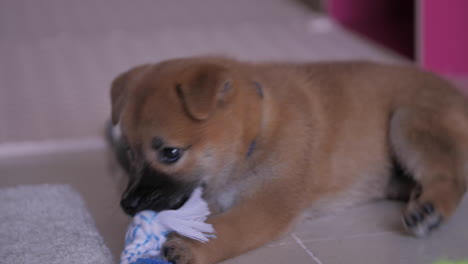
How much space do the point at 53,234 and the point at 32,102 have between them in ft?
7.02

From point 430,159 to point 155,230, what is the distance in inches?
48.2

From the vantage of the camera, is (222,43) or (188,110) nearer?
(188,110)

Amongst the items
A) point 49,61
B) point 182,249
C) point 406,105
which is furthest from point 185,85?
point 49,61

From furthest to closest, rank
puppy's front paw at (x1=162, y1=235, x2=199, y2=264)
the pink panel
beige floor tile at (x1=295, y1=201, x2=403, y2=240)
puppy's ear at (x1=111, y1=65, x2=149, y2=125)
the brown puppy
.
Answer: the pink panel < beige floor tile at (x1=295, y1=201, x2=403, y2=240) < puppy's ear at (x1=111, y1=65, x2=149, y2=125) < the brown puppy < puppy's front paw at (x1=162, y1=235, x2=199, y2=264)

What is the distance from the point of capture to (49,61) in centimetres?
500

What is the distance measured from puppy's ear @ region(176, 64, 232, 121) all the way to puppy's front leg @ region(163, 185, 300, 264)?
0.41 metres

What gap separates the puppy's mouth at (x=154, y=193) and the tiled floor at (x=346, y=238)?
30cm

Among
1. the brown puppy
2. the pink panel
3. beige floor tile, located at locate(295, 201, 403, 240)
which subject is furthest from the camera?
the pink panel

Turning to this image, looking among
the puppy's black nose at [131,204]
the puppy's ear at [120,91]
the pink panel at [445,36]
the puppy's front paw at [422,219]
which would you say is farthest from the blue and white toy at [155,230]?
the pink panel at [445,36]

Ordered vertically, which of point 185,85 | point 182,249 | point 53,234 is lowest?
point 53,234

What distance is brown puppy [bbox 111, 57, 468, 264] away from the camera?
224 centimetres

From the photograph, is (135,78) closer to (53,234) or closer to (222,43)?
(53,234)

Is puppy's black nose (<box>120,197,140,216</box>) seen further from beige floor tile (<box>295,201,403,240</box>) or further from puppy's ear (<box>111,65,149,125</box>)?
beige floor tile (<box>295,201,403,240</box>)

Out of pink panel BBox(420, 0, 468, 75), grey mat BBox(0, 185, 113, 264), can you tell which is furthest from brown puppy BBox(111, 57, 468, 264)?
pink panel BBox(420, 0, 468, 75)
